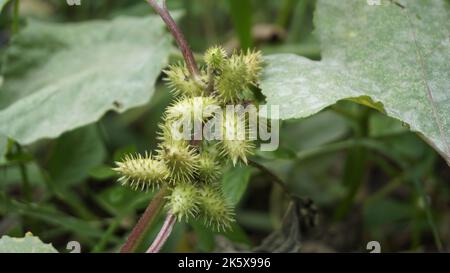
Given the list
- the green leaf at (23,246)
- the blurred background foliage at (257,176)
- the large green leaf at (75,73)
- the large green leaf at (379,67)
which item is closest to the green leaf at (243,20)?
the blurred background foliage at (257,176)

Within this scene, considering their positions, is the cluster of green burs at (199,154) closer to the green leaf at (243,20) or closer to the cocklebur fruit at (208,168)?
the cocklebur fruit at (208,168)

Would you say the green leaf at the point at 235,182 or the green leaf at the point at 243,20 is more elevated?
the green leaf at the point at 243,20

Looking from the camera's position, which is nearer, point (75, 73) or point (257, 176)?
point (75, 73)

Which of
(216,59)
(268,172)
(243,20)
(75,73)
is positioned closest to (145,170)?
Result: (216,59)

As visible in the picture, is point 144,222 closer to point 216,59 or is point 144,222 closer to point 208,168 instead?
point 208,168

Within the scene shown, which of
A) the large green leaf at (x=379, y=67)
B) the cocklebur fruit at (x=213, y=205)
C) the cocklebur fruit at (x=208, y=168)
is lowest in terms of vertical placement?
the cocklebur fruit at (x=213, y=205)

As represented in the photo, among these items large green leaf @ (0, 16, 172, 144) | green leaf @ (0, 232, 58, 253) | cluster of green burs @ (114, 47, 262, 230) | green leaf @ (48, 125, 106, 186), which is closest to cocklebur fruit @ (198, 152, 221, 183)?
cluster of green burs @ (114, 47, 262, 230)
